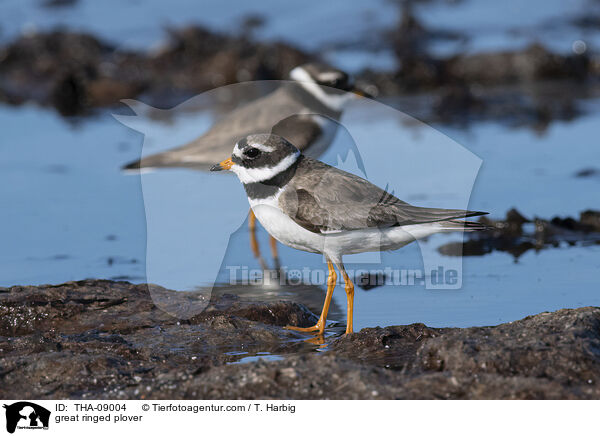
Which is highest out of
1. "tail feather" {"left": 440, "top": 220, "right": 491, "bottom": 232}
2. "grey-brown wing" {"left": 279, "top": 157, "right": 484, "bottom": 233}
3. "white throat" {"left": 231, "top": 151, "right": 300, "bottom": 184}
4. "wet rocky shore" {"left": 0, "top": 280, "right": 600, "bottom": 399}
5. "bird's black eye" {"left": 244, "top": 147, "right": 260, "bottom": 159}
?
"bird's black eye" {"left": 244, "top": 147, "right": 260, "bottom": 159}

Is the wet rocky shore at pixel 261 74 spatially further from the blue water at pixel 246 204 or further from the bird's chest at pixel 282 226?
the bird's chest at pixel 282 226

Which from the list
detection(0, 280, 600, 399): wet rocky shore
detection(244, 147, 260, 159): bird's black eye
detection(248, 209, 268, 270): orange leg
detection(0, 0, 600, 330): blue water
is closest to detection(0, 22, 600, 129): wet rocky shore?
detection(0, 0, 600, 330): blue water

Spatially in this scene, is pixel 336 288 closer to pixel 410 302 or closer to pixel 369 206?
pixel 410 302

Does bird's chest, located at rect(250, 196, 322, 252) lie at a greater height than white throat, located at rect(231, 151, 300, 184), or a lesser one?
lesser

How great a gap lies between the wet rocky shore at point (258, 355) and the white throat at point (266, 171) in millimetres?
899

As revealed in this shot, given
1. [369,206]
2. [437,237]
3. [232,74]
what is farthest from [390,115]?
[369,206]

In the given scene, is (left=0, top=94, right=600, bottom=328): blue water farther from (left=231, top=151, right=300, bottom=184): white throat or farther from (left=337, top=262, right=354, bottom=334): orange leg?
(left=231, top=151, right=300, bottom=184): white throat

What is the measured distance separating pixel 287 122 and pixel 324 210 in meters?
2.98

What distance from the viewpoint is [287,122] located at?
28.3ft

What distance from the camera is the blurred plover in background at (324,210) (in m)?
5.83

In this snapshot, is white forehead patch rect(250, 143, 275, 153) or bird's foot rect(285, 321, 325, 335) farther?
white forehead patch rect(250, 143, 275, 153)

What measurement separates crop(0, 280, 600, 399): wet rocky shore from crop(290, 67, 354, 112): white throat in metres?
3.58

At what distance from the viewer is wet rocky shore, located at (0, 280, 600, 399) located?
435 centimetres

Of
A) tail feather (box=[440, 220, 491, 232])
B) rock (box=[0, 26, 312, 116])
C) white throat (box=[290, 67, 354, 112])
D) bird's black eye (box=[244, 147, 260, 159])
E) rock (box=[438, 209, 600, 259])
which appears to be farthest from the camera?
rock (box=[0, 26, 312, 116])
